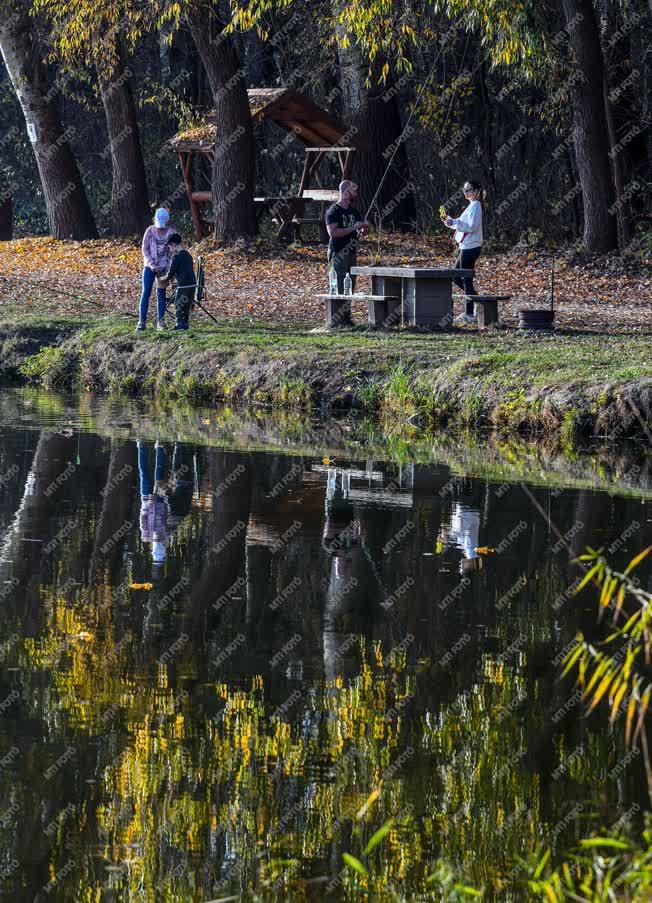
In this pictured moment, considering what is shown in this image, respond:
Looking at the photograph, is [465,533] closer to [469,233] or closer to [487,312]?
[487,312]

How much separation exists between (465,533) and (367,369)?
6.70 meters

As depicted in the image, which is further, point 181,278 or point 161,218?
point 181,278

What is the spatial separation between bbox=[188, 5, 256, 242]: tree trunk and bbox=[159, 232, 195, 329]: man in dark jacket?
27.7ft

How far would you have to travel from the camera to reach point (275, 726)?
7.41 meters

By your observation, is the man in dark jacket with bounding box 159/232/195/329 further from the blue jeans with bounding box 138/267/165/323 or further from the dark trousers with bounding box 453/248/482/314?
the dark trousers with bounding box 453/248/482/314

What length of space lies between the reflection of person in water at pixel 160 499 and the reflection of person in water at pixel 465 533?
2.12 metres

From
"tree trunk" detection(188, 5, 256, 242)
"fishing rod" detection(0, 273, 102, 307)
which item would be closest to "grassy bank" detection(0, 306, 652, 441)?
"fishing rod" detection(0, 273, 102, 307)

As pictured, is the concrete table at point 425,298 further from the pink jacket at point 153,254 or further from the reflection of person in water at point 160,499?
the reflection of person in water at point 160,499

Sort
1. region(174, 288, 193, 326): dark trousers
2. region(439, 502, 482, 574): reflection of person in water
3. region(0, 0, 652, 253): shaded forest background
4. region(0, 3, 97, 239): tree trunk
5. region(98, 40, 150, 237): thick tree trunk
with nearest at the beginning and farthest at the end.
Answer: region(439, 502, 482, 574): reflection of person in water < region(174, 288, 193, 326): dark trousers < region(0, 0, 652, 253): shaded forest background < region(0, 3, 97, 239): tree trunk < region(98, 40, 150, 237): thick tree trunk

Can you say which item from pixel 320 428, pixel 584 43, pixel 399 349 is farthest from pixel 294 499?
pixel 584 43

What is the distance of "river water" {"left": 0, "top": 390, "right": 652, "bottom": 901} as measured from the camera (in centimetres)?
612

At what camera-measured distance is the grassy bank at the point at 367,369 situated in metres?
16.4

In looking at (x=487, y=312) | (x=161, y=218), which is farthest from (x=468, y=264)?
(x=161, y=218)

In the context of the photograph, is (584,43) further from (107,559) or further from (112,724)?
(112,724)
